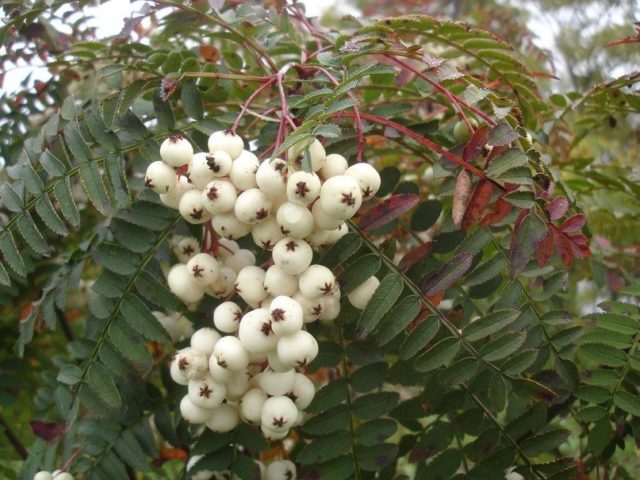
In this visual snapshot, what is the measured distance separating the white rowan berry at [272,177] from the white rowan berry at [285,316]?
0.36 ft

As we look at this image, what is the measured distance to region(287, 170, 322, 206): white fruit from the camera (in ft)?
2.24

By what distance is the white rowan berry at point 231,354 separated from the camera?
29.0 inches

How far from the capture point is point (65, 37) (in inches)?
51.5

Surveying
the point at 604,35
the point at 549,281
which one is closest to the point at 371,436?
the point at 549,281

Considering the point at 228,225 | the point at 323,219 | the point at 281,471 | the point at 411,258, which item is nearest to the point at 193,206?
the point at 228,225

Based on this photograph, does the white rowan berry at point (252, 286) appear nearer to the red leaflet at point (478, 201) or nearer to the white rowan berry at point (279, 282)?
the white rowan berry at point (279, 282)

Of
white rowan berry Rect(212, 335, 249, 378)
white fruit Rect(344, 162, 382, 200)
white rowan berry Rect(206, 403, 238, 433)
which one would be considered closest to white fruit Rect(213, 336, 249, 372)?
white rowan berry Rect(212, 335, 249, 378)

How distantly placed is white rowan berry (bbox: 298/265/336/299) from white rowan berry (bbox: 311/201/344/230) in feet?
0.15

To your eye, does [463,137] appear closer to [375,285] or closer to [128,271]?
[375,285]

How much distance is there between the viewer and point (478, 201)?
78 cm

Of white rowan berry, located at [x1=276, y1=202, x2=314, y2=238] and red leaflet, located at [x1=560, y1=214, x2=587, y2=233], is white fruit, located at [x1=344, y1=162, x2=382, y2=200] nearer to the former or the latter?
white rowan berry, located at [x1=276, y1=202, x2=314, y2=238]

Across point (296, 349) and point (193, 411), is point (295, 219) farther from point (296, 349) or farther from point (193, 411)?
point (193, 411)

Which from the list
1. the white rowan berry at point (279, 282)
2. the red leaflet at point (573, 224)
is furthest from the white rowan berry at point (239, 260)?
the red leaflet at point (573, 224)

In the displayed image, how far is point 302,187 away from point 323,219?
0.05 m
